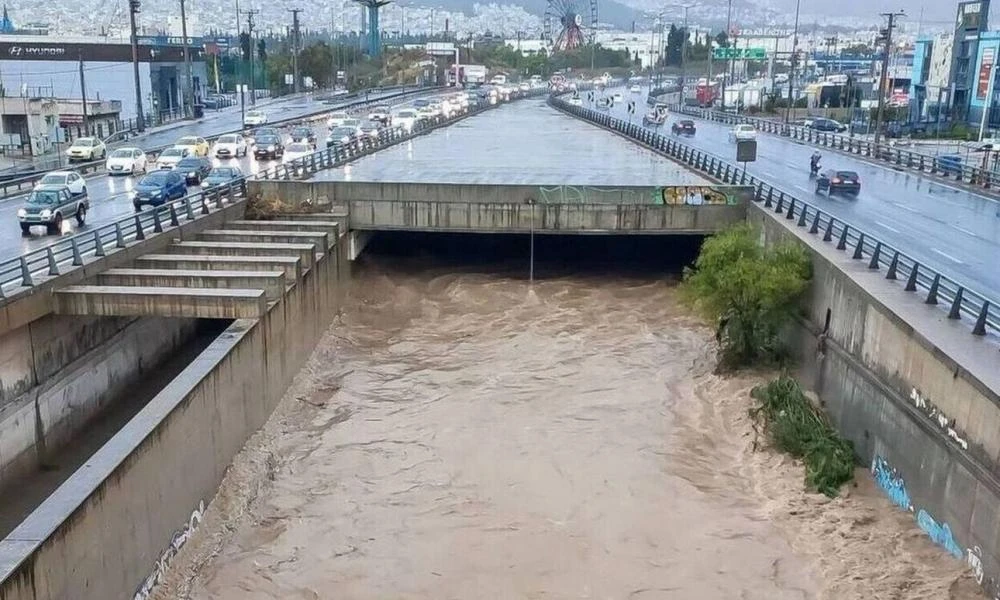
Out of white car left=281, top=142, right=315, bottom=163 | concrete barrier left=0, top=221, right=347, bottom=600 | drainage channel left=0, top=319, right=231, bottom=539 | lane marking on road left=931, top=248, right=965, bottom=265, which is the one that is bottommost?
drainage channel left=0, top=319, right=231, bottom=539

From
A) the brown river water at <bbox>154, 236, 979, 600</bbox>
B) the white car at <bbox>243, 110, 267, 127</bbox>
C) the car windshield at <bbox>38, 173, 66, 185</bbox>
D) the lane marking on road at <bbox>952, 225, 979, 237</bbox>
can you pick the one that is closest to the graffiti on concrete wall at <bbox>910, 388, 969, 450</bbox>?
the brown river water at <bbox>154, 236, 979, 600</bbox>

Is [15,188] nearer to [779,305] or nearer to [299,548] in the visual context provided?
[299,548]

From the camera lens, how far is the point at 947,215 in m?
35.2

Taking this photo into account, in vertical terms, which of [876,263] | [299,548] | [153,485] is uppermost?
[876,263]

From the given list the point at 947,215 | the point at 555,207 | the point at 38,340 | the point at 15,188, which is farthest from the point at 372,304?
the point at 947,215

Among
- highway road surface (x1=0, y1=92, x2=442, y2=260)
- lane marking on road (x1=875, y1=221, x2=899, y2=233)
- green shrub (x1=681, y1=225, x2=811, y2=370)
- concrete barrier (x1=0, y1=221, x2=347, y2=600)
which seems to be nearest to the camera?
concrete barrier (x1=0, y1=221, x2=347, y2=600)

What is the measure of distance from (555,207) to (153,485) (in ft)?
76.2

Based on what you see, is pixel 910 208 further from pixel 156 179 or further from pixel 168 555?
pixel 168 555

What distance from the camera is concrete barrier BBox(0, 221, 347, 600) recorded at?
1255 centimetres

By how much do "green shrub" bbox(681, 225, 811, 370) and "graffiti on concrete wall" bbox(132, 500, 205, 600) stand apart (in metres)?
15.0

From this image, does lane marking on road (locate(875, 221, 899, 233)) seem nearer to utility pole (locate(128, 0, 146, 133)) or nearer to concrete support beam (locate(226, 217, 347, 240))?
concrete support beam (locate(226, 217, 347, 240))

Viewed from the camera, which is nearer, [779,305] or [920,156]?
[779,305]

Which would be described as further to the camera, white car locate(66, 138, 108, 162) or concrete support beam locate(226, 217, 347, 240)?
white car locate(66, 138, 108, 162)

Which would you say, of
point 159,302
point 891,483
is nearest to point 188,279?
point 159,302
